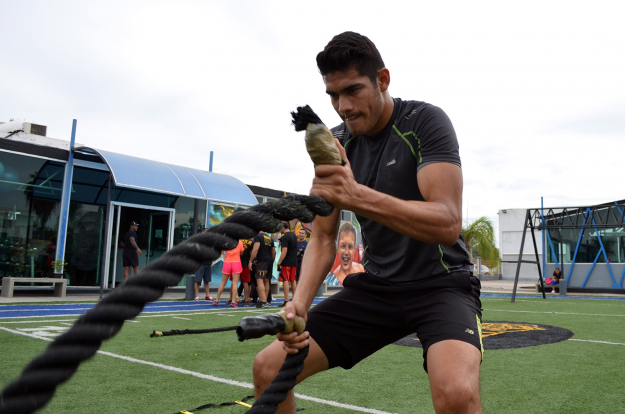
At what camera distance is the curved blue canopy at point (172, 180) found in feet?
41.1

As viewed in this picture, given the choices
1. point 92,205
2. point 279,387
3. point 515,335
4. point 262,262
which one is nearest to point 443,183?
point 279,387

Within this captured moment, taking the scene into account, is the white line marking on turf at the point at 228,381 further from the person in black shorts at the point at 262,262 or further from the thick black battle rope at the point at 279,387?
the person in black shorts at the point at 262,262

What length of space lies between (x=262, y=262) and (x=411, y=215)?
8.87 metres

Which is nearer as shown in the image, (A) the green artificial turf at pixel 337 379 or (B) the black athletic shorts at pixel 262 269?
(A) the green artificial turf at pixel 337 379

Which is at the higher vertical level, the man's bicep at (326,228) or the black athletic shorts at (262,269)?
the man's bicep at (326,228)

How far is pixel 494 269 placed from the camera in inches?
1592

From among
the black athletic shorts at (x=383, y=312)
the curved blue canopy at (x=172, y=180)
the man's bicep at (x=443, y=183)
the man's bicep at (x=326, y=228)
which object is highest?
the curved blue canopy at (x=172, y=180)

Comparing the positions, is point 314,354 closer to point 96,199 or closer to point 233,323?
point 233,323

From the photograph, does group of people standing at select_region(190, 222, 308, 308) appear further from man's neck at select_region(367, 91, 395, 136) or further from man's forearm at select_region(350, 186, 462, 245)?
man's forearm at select_region(350, 186, 462, 245)

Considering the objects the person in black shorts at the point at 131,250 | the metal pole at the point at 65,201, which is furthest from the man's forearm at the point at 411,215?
the metal pole at the point at 65,201

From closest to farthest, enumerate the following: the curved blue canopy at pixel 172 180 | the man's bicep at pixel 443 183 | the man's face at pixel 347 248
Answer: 1. the man's bicep at pixel 443 183
2. the curved blue canopy at pixel 172 180
3. the man's face at pixel 347 248

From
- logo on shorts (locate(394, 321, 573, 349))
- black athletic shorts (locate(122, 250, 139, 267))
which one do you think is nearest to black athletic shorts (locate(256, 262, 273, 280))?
black athletic shorts (locate(122, 250, 139, 267))

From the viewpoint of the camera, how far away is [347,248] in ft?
58.1

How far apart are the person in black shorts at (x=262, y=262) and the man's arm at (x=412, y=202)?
27.9ft
